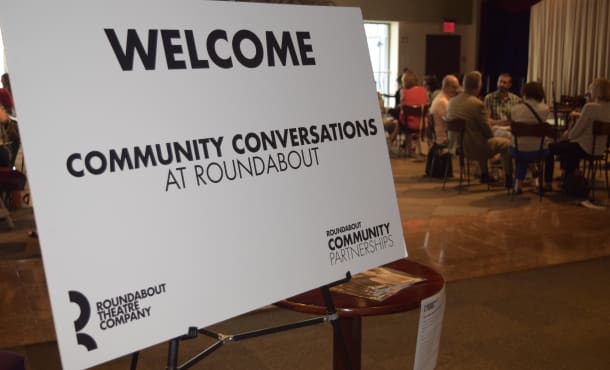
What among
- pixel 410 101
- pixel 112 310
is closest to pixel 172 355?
pixel 112 310

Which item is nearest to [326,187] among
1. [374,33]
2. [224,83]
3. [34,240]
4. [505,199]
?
[224,83]

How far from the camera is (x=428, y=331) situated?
1.63m

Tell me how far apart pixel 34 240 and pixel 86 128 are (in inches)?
168

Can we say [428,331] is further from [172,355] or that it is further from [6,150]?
[6,150]

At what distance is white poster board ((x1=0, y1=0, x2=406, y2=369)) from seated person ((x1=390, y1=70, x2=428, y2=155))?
24.2 feet

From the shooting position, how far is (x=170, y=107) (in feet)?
4.10

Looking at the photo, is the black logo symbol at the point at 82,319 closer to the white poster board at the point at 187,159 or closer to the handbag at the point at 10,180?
the white poster board at the point at 187,159

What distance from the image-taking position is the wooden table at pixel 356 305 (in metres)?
1.66

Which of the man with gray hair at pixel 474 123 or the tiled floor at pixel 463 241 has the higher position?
the man with gray hair at pixel 474 123

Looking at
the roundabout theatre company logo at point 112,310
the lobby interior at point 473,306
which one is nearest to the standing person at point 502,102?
the lobby interior at point 473,306

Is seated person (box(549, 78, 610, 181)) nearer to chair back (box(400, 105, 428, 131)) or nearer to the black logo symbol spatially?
chair back (box(400, 105, 428, 131))

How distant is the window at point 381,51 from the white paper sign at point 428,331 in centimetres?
1434

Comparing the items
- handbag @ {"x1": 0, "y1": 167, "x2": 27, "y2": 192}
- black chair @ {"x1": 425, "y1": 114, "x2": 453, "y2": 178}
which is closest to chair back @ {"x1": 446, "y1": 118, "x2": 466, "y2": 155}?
black chair @ {"x1": 425, "y1": 114, "x2": 453, "y2": 178}

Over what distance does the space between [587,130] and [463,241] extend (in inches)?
85.9
